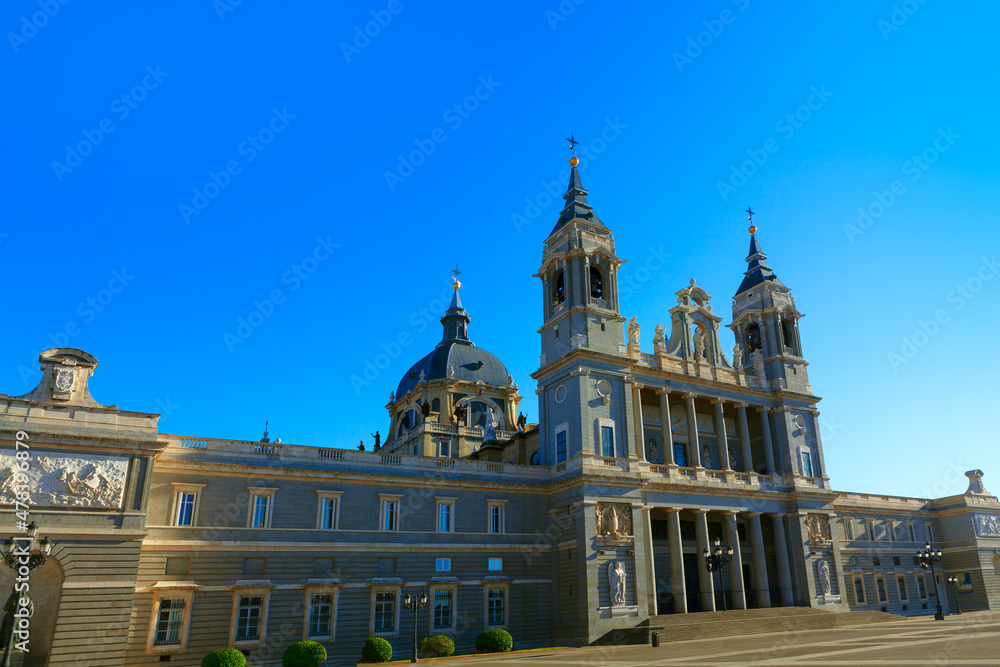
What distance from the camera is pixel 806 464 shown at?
5316 centimetres

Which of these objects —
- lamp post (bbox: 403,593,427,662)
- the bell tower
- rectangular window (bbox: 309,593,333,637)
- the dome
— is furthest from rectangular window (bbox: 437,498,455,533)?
the dome

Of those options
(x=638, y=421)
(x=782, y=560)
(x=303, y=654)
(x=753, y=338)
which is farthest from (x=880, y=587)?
(x=303, y=654)

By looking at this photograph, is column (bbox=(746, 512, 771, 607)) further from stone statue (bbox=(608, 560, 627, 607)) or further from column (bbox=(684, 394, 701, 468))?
stone statue (bbox=(608, 560, 627, 607))

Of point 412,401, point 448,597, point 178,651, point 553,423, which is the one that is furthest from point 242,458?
point 412,401

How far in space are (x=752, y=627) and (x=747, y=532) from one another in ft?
32.9

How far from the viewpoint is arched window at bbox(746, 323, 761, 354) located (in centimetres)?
5828

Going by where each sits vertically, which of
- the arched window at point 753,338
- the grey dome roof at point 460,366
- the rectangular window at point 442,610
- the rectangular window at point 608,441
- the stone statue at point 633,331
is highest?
the grey dome roof at point 460,366

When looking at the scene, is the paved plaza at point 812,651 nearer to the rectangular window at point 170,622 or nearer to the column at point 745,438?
the column at point 745,438

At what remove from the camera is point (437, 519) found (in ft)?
130

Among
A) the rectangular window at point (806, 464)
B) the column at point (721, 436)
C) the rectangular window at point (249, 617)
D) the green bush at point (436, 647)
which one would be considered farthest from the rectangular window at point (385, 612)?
the rectangular window at point (806, 464)

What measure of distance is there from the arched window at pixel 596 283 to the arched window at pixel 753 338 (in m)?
17.4

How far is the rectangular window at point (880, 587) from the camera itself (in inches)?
2257

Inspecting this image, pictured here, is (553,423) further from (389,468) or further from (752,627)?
(752,627)

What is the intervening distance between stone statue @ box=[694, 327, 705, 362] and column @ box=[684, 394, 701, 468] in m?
3.36
